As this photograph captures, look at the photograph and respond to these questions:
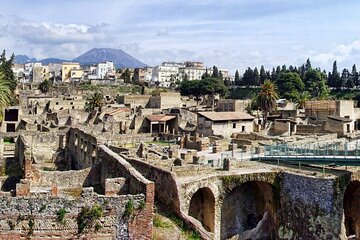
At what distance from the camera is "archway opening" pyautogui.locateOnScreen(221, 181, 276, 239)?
101 feet

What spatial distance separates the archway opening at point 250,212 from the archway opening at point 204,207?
1.12 meters

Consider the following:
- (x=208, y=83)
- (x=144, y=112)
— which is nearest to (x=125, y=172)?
(x=144, y=112)

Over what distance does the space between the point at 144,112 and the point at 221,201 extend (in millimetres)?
51373

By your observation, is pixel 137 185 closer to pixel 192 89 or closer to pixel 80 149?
→ pixel 80 149

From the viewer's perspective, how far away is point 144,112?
7956cm

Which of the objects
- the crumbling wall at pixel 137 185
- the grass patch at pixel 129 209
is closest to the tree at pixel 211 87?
the crumbling wall at pixel 137 185

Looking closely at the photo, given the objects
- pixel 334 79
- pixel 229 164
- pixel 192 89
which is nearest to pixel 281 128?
pixel 229 164

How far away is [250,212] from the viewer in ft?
107

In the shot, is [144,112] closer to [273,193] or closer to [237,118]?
[237,118]

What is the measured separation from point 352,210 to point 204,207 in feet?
37.1

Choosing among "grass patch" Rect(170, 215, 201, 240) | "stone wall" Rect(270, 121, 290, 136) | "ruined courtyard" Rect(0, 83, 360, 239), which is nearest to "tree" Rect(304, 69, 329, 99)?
"stone wall" Rect(270, 121, 290, 136)

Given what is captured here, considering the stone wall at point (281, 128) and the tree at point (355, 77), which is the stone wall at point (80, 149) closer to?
the stone wall at point (281, 128)

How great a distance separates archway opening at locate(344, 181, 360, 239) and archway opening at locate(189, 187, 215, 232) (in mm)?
10340

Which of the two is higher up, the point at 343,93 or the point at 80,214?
the point at 343,93
